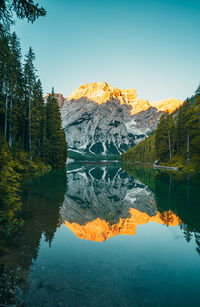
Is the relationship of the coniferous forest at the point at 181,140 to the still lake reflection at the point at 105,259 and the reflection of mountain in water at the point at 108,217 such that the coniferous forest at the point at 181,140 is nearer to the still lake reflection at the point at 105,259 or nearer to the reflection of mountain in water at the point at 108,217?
the reflection of mountain in water at the point at 108,217

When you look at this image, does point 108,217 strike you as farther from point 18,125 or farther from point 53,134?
point 53,134

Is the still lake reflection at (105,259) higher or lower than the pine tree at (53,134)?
lower

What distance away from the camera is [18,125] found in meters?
34.5

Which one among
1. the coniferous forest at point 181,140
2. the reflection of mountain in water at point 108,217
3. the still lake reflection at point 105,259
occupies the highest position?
the coniferous forest at point 181,140

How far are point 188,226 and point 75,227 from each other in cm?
555

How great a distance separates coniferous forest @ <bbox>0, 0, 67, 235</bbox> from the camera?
729 centimetres

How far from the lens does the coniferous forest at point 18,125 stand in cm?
729

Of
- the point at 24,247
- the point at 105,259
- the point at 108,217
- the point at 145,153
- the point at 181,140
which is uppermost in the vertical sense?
the point at 181,140

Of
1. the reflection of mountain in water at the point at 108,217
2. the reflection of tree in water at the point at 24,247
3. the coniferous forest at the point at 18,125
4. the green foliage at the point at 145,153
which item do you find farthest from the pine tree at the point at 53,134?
the green foliage at the point at 145,153

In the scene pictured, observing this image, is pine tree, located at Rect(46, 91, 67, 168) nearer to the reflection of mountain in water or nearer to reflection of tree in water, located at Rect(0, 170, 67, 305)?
the reflection of mountain in water

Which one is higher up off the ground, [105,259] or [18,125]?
[18,125]

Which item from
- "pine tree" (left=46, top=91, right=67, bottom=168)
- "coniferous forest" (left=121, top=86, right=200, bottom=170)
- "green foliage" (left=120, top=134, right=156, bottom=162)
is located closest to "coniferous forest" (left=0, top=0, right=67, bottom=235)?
"pine tree" (left=46, top=91, right=67, bottom=168)

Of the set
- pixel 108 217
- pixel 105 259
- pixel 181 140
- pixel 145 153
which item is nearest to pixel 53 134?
pixel 108 217

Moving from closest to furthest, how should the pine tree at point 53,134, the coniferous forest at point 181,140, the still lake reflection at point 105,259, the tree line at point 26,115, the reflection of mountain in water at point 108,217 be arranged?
the still lake reflection at point 105,259, the reflection of mountain in water at point 108,217, the tree line at point 26,115, the pine tree at point 53,134, the coniferous forest at point 181,140
